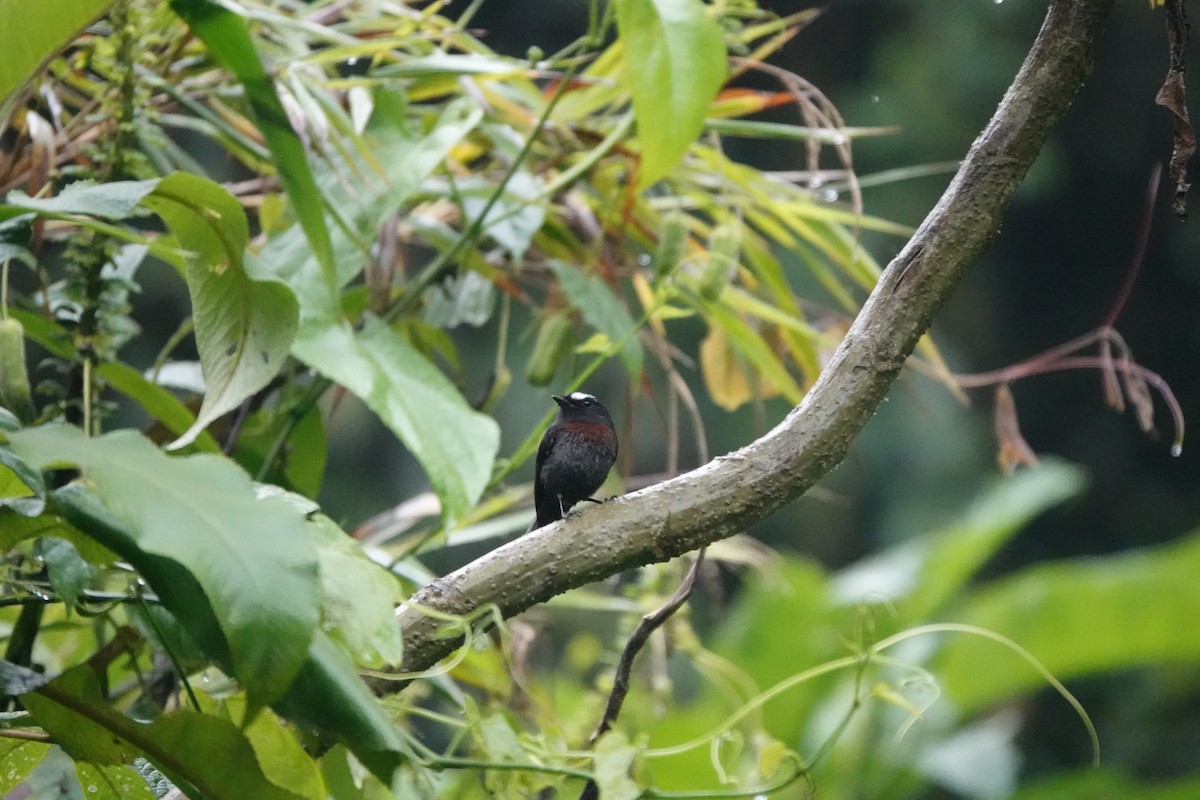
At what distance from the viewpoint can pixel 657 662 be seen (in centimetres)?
203

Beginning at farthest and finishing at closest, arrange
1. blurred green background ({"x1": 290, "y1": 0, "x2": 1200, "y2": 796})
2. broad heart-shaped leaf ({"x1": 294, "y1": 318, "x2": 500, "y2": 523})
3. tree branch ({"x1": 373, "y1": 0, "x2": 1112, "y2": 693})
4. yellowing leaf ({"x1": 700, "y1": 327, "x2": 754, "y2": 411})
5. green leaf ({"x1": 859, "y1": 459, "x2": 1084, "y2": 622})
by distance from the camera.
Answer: blurred green background ({"x1": 290, "y1": 0, "x2": 1200, "y2": 796}) < green leaf ({"x1": 859, "y1": 459, "x2": 1084, "y2": 622}) < yellowing leaf ({"x1": 700, "y1": 327, "x2": 754, "y2": 411}) < broad heart-shaped leaf ({"x1": 294, "y1": 318, "x2": 500, "y2": 523}) < tree branch ({"x1": 373, "y1": 0, "x2": 1112, "y2": 693})

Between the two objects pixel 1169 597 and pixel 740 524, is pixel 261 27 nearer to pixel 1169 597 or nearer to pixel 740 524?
pixel 740 524

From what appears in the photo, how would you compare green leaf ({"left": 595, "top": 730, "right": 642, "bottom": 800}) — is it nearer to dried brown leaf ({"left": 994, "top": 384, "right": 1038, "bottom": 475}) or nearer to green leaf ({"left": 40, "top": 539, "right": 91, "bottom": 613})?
green leaf ({"left": 40, "top": 539, "right": 91, "bottom": 613})

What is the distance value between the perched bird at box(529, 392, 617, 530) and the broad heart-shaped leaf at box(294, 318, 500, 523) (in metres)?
0.21

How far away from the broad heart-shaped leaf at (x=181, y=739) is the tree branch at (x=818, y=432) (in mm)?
182

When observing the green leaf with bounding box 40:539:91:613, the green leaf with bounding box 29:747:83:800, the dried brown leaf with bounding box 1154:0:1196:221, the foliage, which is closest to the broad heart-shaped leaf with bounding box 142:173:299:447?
the foliage

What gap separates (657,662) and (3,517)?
1363 millimetres

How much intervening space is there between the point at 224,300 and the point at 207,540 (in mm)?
445

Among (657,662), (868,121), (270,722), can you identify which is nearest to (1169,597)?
(657,662)

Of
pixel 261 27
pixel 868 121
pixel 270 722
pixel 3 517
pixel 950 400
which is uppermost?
pixel 261 27

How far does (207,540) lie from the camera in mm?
666

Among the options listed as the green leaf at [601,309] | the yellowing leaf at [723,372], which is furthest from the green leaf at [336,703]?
the yellowing leaf at [723,372]

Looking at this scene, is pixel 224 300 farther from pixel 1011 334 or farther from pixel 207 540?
pixel 1011 334

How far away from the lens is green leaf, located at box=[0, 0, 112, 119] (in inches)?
40.0
